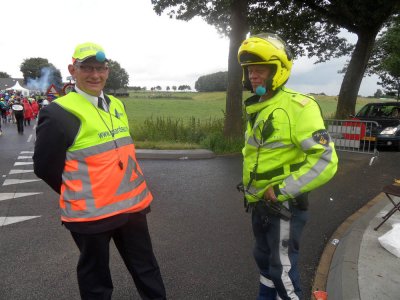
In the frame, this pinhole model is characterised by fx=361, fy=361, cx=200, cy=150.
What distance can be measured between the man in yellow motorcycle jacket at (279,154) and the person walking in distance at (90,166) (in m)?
0.89

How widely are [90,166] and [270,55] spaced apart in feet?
4.51

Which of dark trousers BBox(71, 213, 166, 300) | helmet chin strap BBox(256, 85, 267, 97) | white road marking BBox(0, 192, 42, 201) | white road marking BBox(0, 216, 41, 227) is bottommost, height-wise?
white road marking BBox(0, 192, 42, 201)

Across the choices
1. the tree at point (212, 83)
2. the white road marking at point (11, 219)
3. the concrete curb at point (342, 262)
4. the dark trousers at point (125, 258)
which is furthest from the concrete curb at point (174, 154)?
the tree at point (212, 83)

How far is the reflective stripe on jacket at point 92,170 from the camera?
236 centimetres

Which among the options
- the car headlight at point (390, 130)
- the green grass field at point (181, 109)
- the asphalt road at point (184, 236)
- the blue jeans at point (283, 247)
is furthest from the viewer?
the green grass field at point (181, 109)

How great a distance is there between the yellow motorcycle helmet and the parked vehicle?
9.73 m

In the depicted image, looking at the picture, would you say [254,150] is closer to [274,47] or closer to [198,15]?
[274,47]

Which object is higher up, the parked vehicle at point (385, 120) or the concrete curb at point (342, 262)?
the parked vehicle at point (385, 120)

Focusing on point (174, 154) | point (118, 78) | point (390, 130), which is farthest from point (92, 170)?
point (118, 78)

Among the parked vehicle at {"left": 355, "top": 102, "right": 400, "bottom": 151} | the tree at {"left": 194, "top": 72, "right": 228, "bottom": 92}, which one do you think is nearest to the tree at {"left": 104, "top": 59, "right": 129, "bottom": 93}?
the tree at {"left": 194, "top": 72, "right": 228, "bottom": 92}

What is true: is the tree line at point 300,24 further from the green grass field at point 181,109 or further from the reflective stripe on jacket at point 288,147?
the reflective stripe on jacket at point 288,147

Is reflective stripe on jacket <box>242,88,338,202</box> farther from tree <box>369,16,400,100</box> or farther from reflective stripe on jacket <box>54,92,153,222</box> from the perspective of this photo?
tree <box>369,16,400,100</box>

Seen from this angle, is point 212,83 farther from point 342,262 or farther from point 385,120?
point 342,262

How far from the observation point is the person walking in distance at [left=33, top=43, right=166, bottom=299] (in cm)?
234
